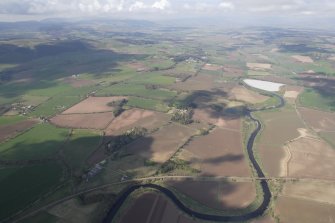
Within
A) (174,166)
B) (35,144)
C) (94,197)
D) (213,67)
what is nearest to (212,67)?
(213,67)

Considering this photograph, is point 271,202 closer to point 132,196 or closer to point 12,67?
point 132,196

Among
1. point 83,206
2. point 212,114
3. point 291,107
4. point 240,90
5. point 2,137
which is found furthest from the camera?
point 240,90

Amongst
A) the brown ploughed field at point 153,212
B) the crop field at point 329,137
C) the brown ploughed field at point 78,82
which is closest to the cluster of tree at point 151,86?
the brown ploughed field at point 78,82

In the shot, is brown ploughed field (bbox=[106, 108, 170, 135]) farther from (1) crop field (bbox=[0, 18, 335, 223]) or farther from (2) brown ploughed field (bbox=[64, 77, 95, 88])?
(2) brown ploughed field (bbox=[64, 77, 95, 88])

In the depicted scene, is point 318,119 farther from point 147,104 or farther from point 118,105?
point 118,105

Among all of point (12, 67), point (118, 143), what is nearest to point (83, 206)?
point (118, 143)

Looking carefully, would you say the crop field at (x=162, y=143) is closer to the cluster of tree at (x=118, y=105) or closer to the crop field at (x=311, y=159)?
the cluster of tree at (x=118, y=105)
